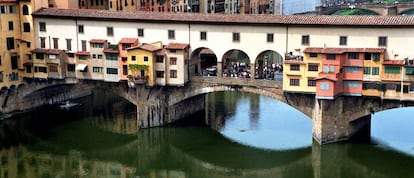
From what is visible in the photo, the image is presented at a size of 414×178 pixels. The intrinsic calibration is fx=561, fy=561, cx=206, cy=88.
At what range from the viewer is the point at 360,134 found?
35.8 meters

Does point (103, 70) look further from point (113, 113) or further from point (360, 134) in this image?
point (360, 134)

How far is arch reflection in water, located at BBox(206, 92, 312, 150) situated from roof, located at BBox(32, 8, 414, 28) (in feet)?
24.9

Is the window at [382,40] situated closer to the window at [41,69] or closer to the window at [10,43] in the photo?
the window at [41,69]

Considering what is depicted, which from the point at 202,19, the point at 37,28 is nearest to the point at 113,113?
the point at 37,28

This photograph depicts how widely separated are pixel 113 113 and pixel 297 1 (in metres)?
63.6

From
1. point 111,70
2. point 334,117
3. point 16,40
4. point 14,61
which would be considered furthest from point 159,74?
point 334,117

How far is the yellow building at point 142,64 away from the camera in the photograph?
3712cm

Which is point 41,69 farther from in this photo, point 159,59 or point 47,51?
point 159,59

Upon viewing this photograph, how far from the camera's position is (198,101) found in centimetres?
4234

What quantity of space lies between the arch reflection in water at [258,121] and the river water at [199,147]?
7 cm

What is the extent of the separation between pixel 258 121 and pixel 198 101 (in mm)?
4874

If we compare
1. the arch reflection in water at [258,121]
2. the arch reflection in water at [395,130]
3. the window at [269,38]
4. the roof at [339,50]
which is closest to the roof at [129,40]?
the arch reflection in water at [258,121]

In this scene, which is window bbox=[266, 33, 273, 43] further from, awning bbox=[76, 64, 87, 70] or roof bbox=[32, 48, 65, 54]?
roof bbox=[32, 48, 65, 54]

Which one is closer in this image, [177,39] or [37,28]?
[177,39]
